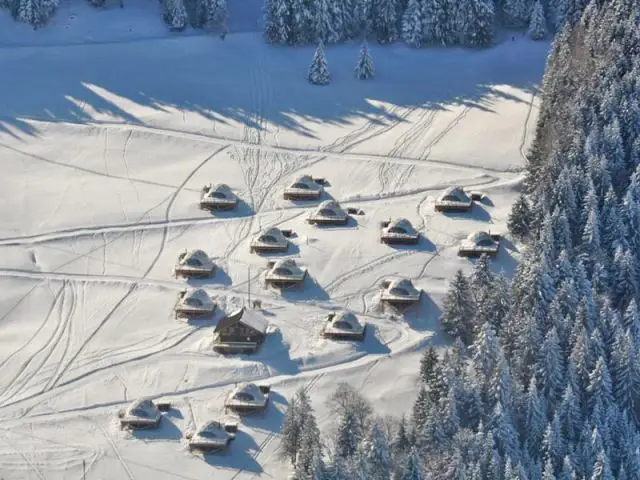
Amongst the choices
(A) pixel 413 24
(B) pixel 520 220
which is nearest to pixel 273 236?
(B) pixel 520 220

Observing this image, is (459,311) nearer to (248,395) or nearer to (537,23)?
(248,395)

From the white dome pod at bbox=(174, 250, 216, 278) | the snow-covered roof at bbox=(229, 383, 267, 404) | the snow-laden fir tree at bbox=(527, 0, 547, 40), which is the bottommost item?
the snow-covered roof at bbox=(229, 383, 267, 404)

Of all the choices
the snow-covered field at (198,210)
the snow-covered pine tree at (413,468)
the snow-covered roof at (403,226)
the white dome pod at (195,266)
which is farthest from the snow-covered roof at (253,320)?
the snow-covered pine tree at (413,468)

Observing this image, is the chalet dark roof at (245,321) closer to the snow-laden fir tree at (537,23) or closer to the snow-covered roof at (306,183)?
the snow-covered roof at (306,183)

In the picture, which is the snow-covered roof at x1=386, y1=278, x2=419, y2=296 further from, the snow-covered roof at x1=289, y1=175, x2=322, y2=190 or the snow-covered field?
the snow-covered roof at x1=289, y1=175, x2=322, y2=190

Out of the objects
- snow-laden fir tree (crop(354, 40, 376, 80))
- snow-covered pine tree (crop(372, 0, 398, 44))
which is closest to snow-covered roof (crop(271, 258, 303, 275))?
snow-laden fir tree (crop(354, 40, 376, 80))
